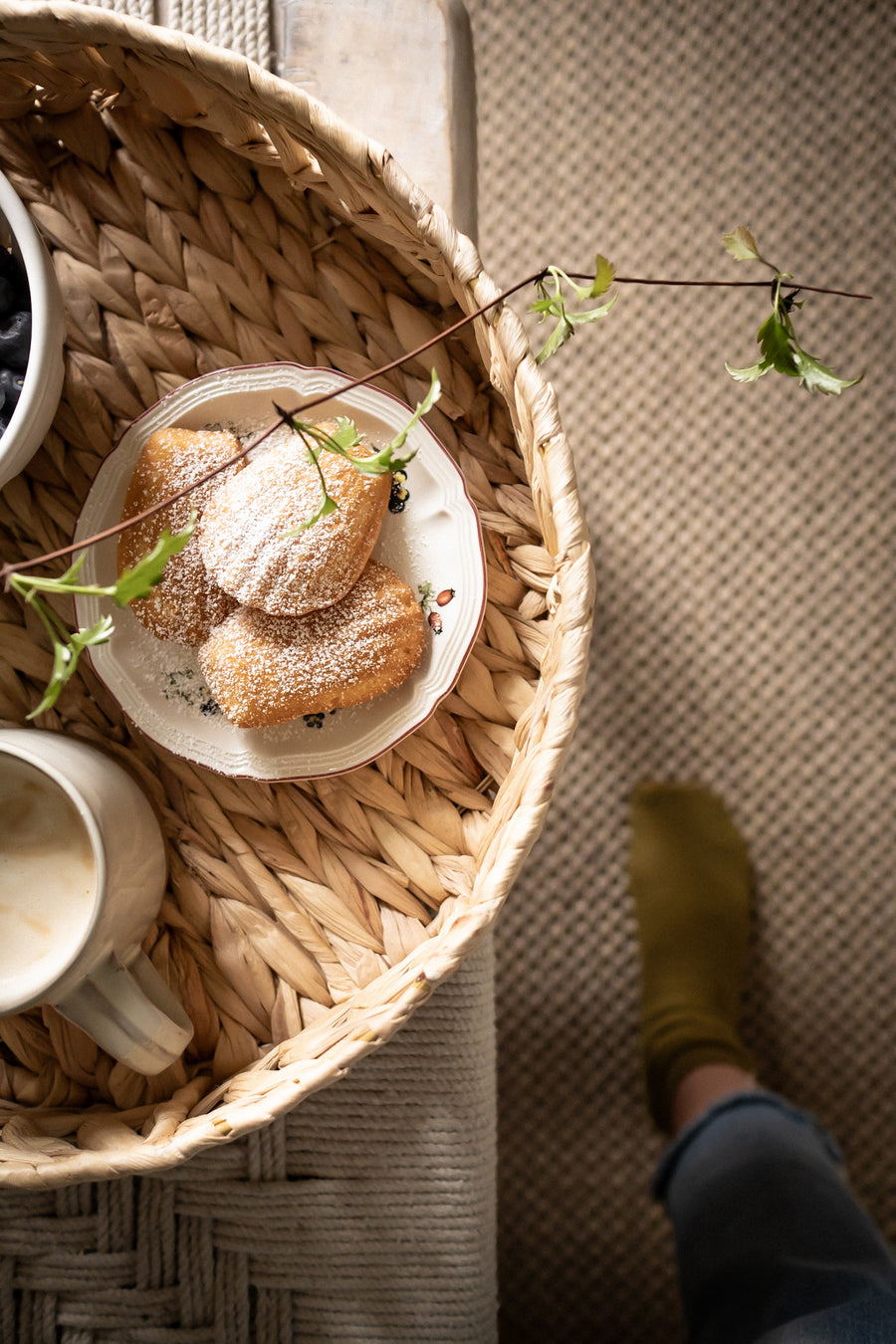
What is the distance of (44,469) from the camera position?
65cm

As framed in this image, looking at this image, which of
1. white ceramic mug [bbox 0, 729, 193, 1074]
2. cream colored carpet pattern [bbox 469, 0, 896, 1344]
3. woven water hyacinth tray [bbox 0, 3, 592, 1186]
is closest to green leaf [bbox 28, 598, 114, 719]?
white ceramic mug [bbox 0, 729, 193, 1074]

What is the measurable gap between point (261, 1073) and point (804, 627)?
0.74 metres

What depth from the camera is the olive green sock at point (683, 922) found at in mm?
1043

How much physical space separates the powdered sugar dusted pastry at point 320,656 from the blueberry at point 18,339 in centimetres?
20

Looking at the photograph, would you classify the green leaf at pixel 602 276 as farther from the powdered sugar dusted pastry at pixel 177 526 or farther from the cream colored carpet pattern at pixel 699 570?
the cream colored carpet pattern at pixel 699 570

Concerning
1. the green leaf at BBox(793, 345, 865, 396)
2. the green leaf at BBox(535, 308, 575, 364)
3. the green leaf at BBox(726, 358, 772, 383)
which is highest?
the green leaf at BBox(793, 345, 865, 396)

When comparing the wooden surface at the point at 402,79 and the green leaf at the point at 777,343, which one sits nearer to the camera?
the green leaf at the point at 777,343

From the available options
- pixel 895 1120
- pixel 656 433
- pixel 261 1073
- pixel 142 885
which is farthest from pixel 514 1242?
pixel 656 433

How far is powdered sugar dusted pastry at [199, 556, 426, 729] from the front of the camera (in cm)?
59

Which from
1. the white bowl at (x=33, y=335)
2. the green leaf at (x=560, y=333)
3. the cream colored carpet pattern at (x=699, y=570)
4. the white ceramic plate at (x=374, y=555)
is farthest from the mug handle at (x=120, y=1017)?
the cream colored carpet pattern at (x=699, y=570)

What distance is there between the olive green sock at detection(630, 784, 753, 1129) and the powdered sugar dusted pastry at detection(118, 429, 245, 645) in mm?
608

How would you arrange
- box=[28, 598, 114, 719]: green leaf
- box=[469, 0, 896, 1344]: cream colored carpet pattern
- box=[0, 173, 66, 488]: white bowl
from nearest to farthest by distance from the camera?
box=[28, 598, 114, 719]: green leaf < box=[0, 173, 66, 488]: white bowl < box=[469, 0, 896, 1344]: cream colored carpet pattern

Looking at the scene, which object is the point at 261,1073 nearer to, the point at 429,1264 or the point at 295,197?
the point at 429,1264

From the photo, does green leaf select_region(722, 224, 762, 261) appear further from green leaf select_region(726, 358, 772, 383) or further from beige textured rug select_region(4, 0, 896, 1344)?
beige textured rug select_region(4, 0, 896, 1344)
